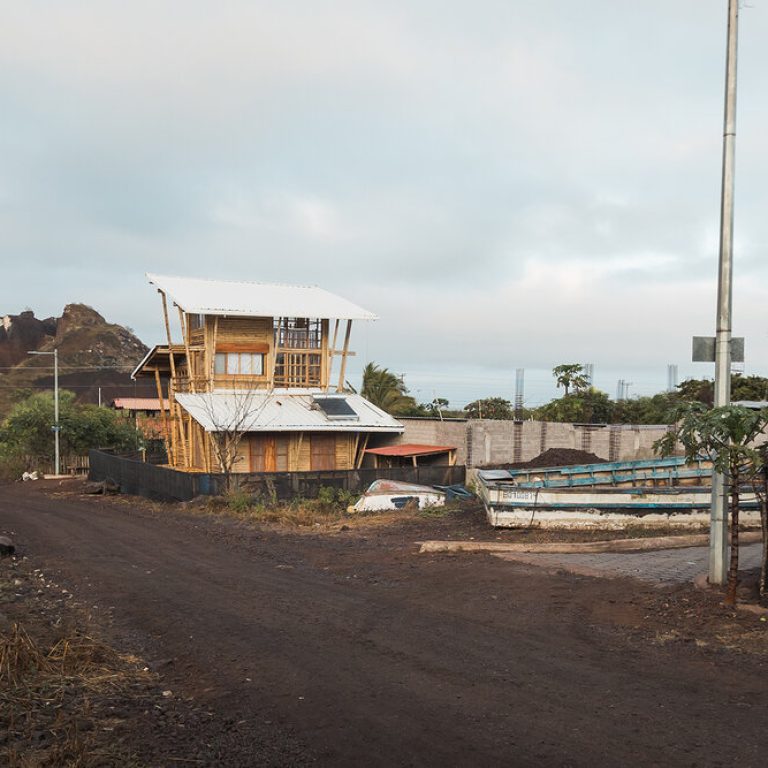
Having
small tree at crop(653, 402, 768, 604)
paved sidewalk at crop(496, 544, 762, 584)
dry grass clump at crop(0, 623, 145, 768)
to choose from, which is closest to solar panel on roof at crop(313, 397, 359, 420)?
paved sidewalk at crop(496, 544, 762, 584)

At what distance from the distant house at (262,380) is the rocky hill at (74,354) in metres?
56.3

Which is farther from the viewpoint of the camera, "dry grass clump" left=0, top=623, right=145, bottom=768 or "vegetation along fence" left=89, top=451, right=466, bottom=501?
"vegetation along fence" left=89, top=451, right=466, bottom=501

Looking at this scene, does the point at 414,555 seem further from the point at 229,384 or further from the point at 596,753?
the point at 229,384

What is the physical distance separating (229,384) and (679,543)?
23424 mm

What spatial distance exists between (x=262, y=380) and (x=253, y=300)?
3.72m

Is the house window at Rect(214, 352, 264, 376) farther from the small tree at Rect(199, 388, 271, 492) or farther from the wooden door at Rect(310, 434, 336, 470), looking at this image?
the wooden door at Rect(310, 434, 336, 470)

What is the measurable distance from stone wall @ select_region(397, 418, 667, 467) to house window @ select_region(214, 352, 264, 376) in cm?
961

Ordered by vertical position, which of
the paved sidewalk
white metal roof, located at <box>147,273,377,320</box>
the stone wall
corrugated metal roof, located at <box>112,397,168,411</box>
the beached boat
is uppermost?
white metal roof, located at <box>147,273,377,320</box>

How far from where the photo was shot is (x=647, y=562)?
518 inches

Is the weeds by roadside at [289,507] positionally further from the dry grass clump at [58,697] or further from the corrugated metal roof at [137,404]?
the corrugated metal roof at [137,404]

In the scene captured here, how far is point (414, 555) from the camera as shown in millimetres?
14938

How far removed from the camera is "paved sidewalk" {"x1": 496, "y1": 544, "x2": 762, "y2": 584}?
39.4 ft

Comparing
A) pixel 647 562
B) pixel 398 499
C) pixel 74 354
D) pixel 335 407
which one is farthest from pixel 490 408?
pixel 74 354

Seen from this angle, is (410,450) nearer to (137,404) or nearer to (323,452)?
(323,452)
